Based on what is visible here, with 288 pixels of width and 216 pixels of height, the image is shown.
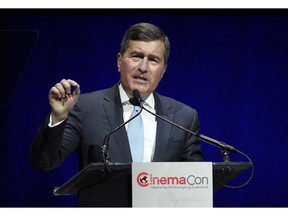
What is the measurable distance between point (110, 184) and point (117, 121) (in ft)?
2.30

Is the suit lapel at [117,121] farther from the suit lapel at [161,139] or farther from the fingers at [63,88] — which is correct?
the fingers at [63,88]

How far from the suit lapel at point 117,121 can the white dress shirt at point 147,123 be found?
3 centimetres

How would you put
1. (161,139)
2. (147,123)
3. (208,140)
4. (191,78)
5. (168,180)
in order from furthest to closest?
(191,78)
(147,123)
(161,139)
(208,140)
(168,180)

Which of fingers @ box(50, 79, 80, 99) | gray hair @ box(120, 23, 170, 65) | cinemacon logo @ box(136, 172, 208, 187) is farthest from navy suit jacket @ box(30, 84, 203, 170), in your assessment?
cinemacon logo @ box(136, 172, 208, 187)

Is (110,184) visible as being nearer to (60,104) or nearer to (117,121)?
(60,104)

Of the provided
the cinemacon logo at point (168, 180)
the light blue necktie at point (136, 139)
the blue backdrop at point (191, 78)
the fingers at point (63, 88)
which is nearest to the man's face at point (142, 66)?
the light blue necktie at point (136, 139)

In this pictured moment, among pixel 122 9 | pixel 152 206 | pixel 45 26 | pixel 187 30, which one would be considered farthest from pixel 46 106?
pixel 152 206

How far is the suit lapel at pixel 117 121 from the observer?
286cm

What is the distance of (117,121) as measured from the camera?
3.02 metres

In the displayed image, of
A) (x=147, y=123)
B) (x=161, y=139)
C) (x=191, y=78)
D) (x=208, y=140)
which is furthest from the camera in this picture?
(x=191, y=78)

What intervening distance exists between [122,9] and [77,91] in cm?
138

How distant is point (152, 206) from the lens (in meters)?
2.31

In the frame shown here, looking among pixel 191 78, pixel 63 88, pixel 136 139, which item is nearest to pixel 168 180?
pixel 63 88

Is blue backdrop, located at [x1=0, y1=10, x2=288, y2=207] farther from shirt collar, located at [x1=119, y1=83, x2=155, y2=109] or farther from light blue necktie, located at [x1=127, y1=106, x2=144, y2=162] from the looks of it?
light blue necktie, located at [x1=127, y1=106, x2=144, y2=162]
